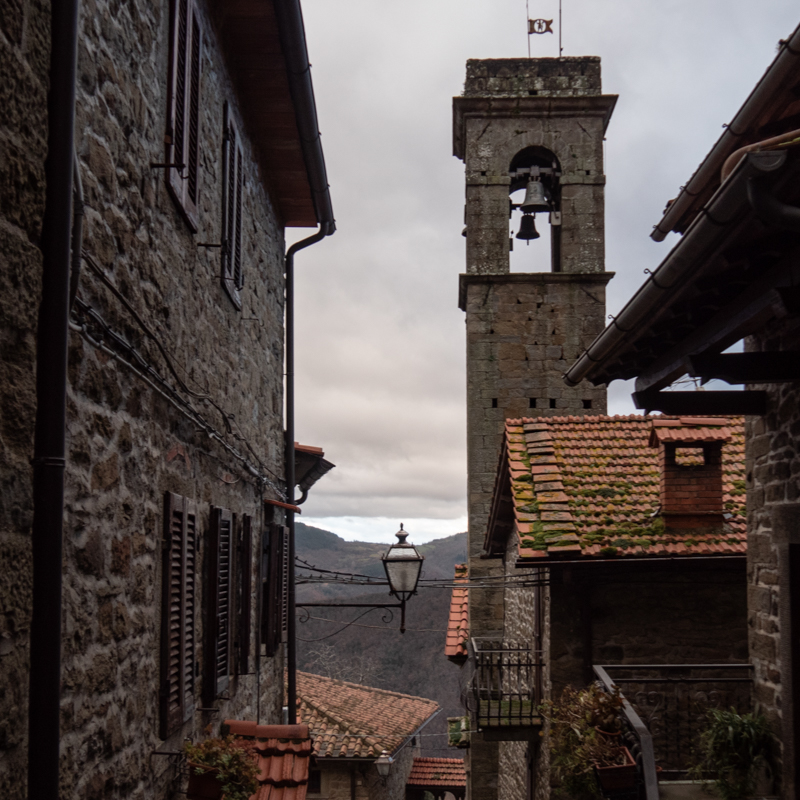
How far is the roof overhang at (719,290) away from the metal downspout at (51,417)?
2488 mm

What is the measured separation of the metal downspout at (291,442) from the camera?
375 inches

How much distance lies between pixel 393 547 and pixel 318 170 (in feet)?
15.1

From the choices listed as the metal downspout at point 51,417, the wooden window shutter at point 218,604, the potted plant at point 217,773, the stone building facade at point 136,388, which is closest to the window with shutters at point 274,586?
the stone building facade at point 136,388

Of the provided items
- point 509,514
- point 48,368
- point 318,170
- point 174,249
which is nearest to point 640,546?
point 509,514

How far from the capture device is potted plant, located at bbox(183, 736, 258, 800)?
14.8ft

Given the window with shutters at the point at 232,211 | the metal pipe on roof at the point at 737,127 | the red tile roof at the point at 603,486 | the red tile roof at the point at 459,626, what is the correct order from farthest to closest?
the red tile roof at the point at 459,626 < the red tile roof at the point at 603,486 < the window with shutters at the point at 232,211 < the metal pipe on roof at the point at 737,127

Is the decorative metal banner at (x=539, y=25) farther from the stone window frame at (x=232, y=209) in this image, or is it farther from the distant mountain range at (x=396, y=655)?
the distant mountain range at (x=396, y=655)

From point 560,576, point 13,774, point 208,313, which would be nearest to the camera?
point 13,774

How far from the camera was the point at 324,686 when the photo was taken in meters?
24.5

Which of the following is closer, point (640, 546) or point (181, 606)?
point (181, 606)

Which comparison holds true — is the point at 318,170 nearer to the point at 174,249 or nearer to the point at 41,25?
the point at 174,249

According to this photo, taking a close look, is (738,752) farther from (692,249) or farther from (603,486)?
(603,486)

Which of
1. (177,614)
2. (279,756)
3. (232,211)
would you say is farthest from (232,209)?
(279,756)

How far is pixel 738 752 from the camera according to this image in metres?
5.71
